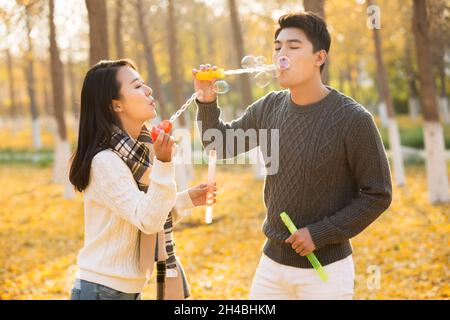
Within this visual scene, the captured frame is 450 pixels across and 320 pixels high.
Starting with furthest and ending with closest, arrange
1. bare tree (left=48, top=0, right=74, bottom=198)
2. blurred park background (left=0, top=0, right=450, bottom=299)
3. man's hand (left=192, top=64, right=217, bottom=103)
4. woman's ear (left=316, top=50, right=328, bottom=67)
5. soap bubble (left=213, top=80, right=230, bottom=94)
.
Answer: bare tree (left=48, top=0, right=74, bottom=198) < blurred park background (left=0, top=0, right=450, bottom=299) < soap bubble (left=213, top=80, right=230, bottom=94) < man's hand (left=192, top=64, right=217, bottom=103) < woman's ear (left=316, top=50, right=328, bottom=67)

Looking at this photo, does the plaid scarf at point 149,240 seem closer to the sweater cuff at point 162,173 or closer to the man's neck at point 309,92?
the sweater cuff at point 162,173

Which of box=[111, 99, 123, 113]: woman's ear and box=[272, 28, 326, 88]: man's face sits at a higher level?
box=[272, 28, 326, 88]: man's face

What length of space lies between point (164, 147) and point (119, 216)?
463 millimetres

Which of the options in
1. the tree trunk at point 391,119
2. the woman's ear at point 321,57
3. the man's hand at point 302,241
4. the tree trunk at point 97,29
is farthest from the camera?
the tree trunk at point 391,119

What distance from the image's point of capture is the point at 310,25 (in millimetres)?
3400

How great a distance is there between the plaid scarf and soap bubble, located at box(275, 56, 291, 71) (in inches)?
31.5

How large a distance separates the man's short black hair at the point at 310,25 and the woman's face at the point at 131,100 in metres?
0.80

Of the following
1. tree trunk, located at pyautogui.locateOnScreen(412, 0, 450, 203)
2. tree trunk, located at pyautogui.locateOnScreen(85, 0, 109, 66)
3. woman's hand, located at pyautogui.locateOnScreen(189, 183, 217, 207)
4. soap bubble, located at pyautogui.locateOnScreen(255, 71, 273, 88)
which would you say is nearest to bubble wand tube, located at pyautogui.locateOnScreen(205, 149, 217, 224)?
woman's hand, located at pyautogui.locateOnScreen(189, 183, 217, 207)

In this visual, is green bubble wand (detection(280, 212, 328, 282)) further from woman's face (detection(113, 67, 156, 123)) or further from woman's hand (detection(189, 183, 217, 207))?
woman's face (detection(113, 67, 156, 123))

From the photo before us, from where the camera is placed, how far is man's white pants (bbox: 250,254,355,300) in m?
3.28

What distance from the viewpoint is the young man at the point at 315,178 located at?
3.26 metres

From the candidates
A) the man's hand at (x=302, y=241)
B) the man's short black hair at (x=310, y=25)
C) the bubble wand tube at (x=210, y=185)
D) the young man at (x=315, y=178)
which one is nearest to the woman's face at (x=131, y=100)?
the bubble wand tube at (x=210, y=185)
